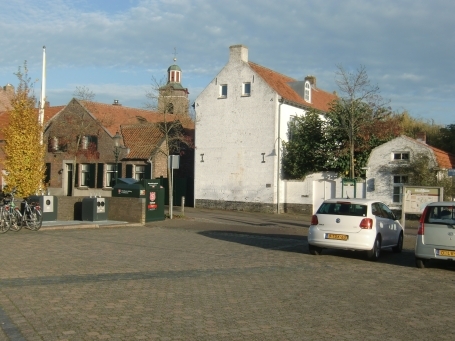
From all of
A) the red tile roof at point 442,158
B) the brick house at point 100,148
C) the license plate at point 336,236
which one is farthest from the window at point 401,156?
the license plate at point 336,236

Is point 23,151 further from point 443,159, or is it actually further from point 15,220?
point 443,159

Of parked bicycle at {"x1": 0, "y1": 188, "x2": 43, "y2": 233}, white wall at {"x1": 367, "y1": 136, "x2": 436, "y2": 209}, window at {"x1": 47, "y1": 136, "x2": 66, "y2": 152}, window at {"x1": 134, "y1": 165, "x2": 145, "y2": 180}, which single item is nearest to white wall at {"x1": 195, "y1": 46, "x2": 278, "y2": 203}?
window at {"x1": 134, "y1": 165, "x2": 145, "y2": 180}

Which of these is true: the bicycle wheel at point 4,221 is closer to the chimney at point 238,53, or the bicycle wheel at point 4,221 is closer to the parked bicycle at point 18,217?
the parked bicycle at point 18,217

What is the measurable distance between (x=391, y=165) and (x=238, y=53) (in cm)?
1145

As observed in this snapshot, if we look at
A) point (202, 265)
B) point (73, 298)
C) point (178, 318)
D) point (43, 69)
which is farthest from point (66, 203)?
point (178, 318)

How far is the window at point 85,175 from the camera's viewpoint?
4162 centimetres

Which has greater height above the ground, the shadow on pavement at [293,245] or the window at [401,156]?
the window at [401,156]

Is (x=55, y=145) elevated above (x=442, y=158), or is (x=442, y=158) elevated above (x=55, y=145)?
(x=55, y=145)

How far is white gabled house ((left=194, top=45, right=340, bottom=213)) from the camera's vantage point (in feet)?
111

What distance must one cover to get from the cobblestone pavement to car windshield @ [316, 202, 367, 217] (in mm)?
1196

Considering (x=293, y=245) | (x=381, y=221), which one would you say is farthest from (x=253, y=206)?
(x=381, y=221)

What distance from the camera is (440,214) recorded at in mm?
13352

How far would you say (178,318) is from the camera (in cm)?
799

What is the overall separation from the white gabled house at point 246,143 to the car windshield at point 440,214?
63.0ft
